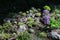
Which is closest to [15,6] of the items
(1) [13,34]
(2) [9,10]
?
(2) [9,10]

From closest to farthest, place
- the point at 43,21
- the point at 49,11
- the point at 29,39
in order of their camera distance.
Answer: the point at 29,39, the point at 43,21, the point at 49,11

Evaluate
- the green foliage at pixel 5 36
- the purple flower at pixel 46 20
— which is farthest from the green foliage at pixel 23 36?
the purple flower at pixel 46 20

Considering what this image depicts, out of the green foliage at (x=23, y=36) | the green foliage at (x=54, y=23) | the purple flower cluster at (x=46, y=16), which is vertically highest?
the purple flower cluster at (x=46, y=16)

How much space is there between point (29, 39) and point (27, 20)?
72cm

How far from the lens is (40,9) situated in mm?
5602

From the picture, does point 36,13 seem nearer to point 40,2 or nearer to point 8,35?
point 40,2

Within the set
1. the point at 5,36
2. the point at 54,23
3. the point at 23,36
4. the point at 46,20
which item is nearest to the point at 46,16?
the point at 46,20

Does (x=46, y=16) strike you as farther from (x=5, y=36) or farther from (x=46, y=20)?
(x=5, y=36)

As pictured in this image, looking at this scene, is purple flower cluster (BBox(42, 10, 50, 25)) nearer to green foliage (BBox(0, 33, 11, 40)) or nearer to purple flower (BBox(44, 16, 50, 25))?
purple flower (BBox(44, 16, 50, 25))

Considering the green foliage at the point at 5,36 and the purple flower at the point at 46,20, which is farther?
the purple flower at the point at 46,20

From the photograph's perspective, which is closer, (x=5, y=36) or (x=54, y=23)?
(x=5, y=36)

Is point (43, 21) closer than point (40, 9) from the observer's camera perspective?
Yes

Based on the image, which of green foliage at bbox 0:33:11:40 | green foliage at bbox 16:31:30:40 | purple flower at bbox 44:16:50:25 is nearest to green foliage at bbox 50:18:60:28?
purple flower at bbox 44:16:50:25

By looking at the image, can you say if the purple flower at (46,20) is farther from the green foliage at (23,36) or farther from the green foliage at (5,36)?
the green foliage at (5,36)
